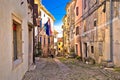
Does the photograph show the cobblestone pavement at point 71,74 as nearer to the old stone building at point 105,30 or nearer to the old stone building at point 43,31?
the old stone building at point 105,30

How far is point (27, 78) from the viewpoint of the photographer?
31.7ft

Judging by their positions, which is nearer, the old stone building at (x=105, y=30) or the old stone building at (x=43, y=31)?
the old stone building at (x=105, y=30)

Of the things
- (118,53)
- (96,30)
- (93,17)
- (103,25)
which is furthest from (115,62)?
(93,17)

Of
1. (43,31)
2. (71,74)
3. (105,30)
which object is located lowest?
(71,74)

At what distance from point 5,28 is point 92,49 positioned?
14.2 m

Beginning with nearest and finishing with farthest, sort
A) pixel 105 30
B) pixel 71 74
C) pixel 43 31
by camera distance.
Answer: pixel 71 74, pixel 105 30, pixel 43 31

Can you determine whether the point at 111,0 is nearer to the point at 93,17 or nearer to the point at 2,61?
the point at 93,17

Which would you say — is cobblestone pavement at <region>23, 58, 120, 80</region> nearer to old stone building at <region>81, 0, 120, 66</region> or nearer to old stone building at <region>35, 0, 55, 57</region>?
old stone building at <region>81, 0, 120, 66</region>

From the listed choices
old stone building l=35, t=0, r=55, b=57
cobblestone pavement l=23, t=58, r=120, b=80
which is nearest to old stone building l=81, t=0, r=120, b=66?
cobblestone pavement l=23, t=58, r=120, b=80

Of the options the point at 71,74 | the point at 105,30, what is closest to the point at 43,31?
the point at 105,30

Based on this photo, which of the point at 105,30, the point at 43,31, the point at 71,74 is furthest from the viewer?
the point at 43,31

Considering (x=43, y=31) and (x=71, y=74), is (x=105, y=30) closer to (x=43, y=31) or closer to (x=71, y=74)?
(x=71, y=74)

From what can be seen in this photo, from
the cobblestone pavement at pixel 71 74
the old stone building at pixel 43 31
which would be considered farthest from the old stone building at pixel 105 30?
the old stone building at pixel 43 31

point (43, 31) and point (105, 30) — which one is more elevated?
point (43, 31)
